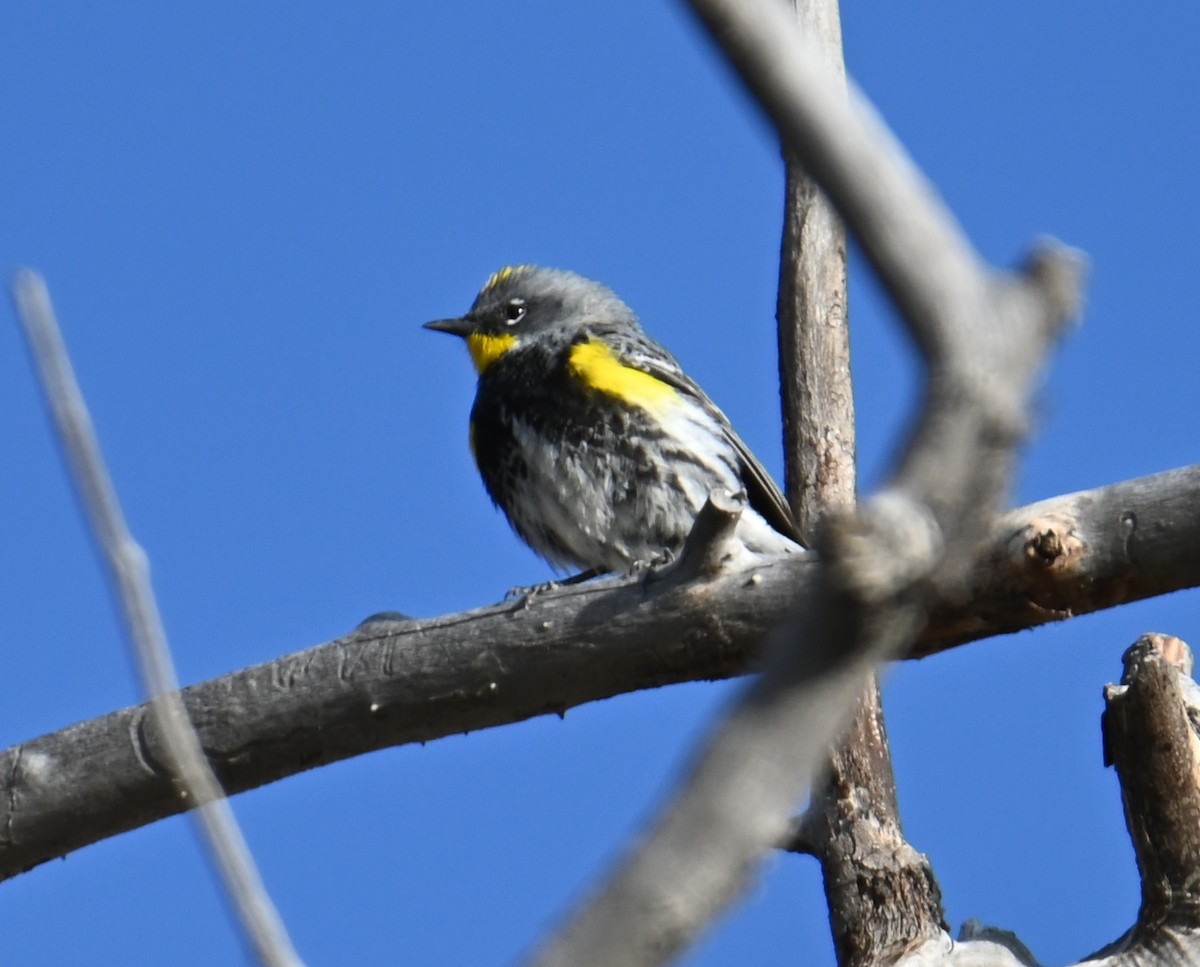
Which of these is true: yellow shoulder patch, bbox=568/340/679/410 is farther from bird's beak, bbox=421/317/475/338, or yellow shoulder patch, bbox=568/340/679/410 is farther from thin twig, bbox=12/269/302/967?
thin twig, bbox=12/269/302/967

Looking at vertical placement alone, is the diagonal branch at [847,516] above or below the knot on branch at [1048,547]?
below

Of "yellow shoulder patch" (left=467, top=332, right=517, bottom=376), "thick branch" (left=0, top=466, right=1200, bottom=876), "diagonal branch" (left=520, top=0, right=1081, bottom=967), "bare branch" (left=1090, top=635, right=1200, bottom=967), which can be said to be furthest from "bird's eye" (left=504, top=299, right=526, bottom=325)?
"diagonal branch" (left=520, top=0, right=1081, bottom=967)

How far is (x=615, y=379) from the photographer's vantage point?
9.39 meters

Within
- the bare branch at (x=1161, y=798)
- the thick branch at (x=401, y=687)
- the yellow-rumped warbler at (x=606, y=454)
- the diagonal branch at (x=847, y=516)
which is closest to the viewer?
the diagonal branch at (x=847, y=516)

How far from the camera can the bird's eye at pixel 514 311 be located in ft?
35.6

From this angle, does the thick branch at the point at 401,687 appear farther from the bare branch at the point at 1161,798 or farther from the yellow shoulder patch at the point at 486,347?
the yellow shoulder patch at the point at 486,347

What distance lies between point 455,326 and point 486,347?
19.1 inches

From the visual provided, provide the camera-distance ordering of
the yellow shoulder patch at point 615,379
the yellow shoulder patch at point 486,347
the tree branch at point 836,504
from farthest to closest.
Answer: the yellow shoulder patch at point 486,347, the yellow shoulder patch at point 615,379, the tree branch at point 836,504

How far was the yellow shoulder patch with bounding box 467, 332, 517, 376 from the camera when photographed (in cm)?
1050

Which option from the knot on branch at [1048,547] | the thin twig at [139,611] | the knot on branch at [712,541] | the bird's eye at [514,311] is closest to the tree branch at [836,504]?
the knot on branch at [712,541]

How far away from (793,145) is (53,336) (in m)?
1.89

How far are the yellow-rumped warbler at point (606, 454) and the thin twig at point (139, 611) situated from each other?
5870 mm

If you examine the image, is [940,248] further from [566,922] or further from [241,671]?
[241,671]

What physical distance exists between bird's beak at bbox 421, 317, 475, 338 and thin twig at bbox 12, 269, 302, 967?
777cm
